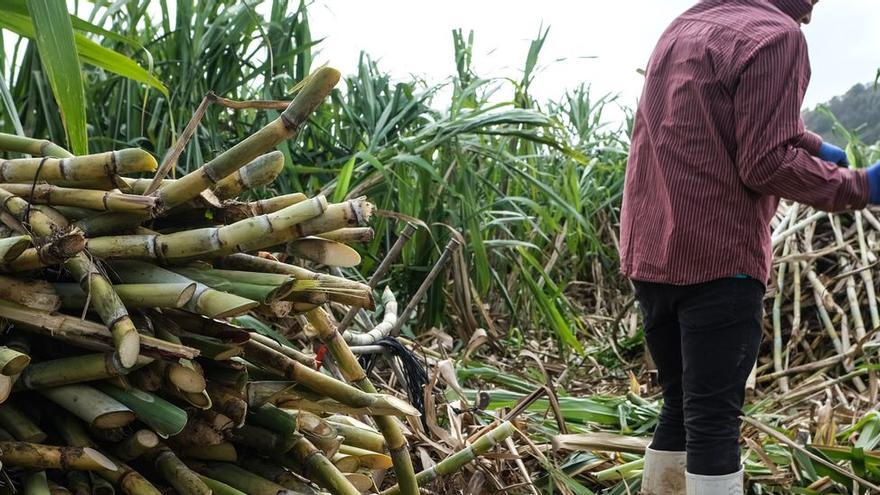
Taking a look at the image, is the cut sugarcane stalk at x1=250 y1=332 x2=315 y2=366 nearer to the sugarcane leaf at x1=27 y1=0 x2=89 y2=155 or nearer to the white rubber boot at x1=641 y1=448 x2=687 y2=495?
the sugarcane leaf at x1=27 y1=0 x2=89 y2=155

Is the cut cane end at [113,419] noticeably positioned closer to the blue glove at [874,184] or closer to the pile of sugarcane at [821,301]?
the blue glove at [874,184]

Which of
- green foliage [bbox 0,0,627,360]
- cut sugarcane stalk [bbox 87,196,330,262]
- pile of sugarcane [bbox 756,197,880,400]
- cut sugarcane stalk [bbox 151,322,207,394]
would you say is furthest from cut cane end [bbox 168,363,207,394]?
pile of sugarcane [bbox 756,197,880,400]

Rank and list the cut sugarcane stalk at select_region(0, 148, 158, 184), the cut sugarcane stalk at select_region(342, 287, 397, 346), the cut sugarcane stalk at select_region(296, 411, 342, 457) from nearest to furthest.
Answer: the cut sugarcane stalk at select_region(0, 148, 158, 184), the cut sugarcane stalk at select_region(296, 411, 342, 457), the cut sugarcane stalk at select_region(342, 287, 397, 346)

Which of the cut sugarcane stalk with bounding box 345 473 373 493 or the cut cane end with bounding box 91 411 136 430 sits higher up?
the cut cane end with bounding box 91 411 136 430

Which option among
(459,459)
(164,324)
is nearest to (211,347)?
(164,324)

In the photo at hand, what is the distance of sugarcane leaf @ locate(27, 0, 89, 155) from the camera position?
0.79 m

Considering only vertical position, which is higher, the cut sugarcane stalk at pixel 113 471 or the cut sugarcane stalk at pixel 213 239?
the cut sugarcane stalk at pixel 213 239

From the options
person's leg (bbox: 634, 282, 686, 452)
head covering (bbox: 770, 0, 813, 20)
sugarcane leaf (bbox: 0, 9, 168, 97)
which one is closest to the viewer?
sugarcane leaf (bbox: 0, 9, 168, 97)

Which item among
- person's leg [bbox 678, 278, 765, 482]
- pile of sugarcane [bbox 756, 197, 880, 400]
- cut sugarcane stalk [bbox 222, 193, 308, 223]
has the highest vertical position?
cut sugarcane stalk [bbox 222, 193, 308, 223]

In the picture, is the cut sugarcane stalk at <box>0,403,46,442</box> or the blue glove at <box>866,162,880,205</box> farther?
the blue glove at <box>866,162,880,205</box>

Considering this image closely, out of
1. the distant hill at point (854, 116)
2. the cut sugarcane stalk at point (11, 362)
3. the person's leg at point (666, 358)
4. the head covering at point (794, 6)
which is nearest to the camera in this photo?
the cut sugarcane stalk at point (11, 362)

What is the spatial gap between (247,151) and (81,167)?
0.47 feet

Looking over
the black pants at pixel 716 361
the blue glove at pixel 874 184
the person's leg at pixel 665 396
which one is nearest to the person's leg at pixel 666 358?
the person's leg at pixel 665 396

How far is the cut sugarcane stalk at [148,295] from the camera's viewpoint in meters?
0.71
